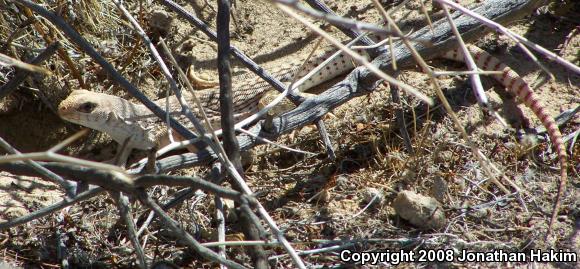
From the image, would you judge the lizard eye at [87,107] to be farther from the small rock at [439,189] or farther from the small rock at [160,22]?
the small rock at [439,189]

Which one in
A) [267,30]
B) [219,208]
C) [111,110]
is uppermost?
[267,30]

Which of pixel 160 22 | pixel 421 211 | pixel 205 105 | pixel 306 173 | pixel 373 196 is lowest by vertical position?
pixel 421 211

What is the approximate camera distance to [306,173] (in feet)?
13.0

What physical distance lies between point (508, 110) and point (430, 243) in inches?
58.6

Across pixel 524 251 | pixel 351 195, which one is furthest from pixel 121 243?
pixel 524 251

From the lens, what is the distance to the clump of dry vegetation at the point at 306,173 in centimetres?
321

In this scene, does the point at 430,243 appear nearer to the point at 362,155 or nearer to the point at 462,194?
the point at 462,194

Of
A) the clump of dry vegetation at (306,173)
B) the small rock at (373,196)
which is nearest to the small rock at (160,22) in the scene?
the clump of dry vegetation at (306,173)

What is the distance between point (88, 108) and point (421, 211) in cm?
250

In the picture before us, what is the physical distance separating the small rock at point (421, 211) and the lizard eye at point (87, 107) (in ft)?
7.69

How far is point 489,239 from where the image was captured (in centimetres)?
327

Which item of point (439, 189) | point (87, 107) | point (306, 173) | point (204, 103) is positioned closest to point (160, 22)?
point (204, 103)

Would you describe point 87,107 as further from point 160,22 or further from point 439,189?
point 439,189

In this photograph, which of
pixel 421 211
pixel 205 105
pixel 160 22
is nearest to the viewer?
pixel 421 211
